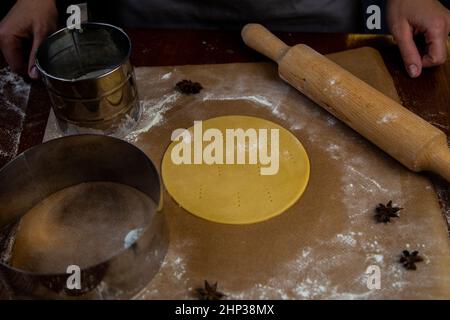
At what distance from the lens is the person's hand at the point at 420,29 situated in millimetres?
1434

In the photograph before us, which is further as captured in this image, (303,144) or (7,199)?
(303,144)

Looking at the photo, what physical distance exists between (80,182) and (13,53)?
0.55 m

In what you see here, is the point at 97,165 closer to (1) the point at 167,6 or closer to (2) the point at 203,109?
(2) the point at 203,109

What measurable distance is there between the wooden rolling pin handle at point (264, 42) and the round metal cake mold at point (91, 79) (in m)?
0.40

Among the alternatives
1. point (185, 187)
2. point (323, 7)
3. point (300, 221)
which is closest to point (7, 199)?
point (185, 187)

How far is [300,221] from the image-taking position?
3.63 ft

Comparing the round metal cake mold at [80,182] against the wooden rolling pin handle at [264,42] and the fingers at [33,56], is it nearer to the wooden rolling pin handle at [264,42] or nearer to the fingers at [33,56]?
the fingers at [33,56]

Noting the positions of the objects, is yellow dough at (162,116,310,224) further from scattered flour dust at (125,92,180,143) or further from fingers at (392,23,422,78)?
fingers at (392,23,422,78)

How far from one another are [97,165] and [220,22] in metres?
0.76

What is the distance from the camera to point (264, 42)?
1.45m

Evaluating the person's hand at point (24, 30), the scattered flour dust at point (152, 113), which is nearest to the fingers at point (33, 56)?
Answer: the person's hand at point (24, 30)
